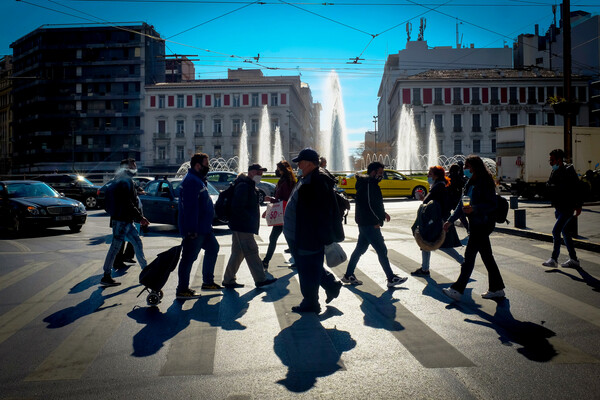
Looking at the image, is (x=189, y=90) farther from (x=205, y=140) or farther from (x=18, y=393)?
(x=18, y=393)

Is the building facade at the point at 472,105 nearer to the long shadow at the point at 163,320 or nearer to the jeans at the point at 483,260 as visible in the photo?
the jeans at the point at 483,260

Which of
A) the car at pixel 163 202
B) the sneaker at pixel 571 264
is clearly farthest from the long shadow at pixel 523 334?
the car at pixel 163 202

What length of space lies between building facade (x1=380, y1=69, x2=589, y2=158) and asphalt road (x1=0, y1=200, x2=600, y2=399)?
65956 mm

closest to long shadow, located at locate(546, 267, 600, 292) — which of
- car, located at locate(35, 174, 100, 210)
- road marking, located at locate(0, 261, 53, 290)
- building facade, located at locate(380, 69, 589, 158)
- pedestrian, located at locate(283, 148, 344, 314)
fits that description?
pedestrian, located at locate(283, 148, 344, 314)

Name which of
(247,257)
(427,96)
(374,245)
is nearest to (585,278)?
(374,245)

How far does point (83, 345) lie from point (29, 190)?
12115 millimetres

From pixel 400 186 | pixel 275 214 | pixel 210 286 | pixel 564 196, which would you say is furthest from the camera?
pixel 400 186

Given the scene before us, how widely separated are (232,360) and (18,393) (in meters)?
1.50

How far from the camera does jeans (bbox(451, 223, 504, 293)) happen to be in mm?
6094

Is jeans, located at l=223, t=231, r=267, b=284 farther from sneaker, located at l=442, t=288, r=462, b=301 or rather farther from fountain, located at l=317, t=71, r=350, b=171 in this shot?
fountain, located at l=317, t=71, r=350, b=171

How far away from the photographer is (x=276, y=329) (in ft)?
16.4

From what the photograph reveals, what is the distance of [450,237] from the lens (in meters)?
7.44

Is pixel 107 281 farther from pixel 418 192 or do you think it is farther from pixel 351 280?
pixel 418 192

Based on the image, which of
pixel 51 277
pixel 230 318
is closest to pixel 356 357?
pixel 230 318
